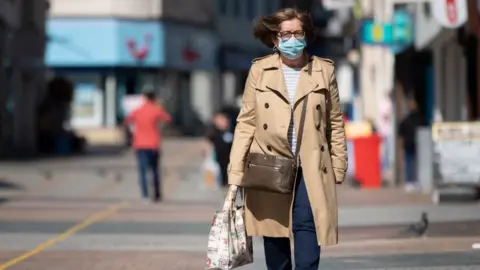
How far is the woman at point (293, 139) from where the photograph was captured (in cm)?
786

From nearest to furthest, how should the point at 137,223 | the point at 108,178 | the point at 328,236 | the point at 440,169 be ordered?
the point at 328,236, the point at 137,223, the point at 440,169, the point at 108,178

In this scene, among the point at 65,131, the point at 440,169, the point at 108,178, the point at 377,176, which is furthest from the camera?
the point at 65,131

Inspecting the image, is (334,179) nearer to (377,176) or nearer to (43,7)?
(377,176)

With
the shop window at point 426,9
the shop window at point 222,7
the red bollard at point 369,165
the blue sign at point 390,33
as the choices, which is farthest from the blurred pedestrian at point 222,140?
the shop window at point 222,7

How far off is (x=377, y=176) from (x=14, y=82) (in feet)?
53.1

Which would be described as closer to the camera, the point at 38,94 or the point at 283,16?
the point at 283,16

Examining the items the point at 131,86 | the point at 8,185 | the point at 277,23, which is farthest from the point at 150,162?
the point at 131,86

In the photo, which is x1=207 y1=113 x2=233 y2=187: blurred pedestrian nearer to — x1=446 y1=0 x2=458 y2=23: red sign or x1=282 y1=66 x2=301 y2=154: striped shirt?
x1=446 y1=0 x2=458 y2=23: red sign

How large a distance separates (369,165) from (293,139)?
56.8 feet

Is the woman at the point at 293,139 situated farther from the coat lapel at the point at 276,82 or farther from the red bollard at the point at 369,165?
the red bollard at the point at 369,165

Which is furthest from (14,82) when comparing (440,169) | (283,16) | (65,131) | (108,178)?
(283,16)

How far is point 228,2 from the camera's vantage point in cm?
7338

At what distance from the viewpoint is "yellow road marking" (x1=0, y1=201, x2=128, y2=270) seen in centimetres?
1209

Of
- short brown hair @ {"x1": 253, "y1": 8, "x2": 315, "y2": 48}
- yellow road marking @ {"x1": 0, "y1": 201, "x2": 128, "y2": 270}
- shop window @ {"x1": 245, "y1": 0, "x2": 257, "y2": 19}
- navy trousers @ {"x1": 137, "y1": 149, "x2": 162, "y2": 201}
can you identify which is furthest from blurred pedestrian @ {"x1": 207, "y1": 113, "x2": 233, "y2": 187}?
shop window @ {"x1": 245, "y1": 0, "x2": 257, "y2": 19}
